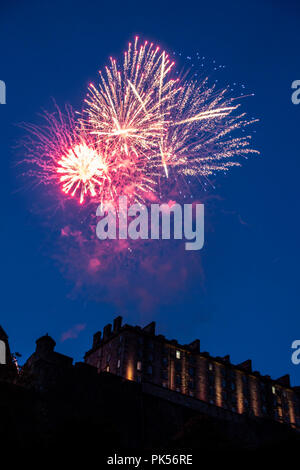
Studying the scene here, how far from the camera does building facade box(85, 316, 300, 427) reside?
223ft

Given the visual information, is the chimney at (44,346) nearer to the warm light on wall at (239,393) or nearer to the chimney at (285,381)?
the warm light on wall at (239,393)

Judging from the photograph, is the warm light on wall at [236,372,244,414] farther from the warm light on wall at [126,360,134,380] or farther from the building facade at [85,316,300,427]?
the warm light on wall at [126,360,134,380]

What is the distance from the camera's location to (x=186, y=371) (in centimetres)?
7125

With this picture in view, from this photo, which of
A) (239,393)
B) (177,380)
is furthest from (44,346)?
(239,393)

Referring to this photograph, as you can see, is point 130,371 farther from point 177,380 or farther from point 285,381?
point 285,381

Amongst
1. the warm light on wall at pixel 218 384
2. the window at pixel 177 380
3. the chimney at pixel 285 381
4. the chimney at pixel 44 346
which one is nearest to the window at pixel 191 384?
the window at pixel 177 380

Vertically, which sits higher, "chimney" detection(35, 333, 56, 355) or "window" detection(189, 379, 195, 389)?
"window" detection(189, 379, 195, 389)

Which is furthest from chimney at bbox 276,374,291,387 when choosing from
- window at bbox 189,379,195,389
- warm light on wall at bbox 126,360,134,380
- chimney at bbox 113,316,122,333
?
chimney at bbox 113,316,122,333

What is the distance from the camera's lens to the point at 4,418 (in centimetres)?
3975

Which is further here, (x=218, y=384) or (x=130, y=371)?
(x=218, y=384)

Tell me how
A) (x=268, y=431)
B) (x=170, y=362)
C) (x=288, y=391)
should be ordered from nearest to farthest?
(x=268, y=431)
(x=170, y=362)
(x=288, y=391)
